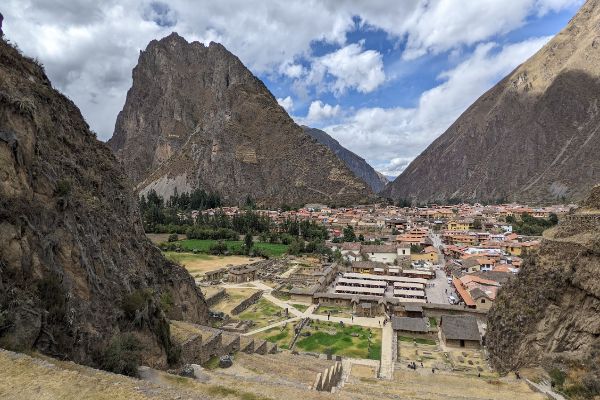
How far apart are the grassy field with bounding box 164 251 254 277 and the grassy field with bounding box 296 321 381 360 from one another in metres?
25.2

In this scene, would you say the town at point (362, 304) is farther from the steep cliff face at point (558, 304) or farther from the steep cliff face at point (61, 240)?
the steep cliff face at point (61, 240)

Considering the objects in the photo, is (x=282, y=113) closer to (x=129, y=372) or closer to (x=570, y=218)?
(x=570, y=218)

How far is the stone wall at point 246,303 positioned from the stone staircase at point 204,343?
14.8 m

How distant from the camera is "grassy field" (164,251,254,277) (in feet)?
193

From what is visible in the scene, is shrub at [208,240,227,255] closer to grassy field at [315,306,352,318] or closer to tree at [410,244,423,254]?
grassy field at [315,306,352,318]

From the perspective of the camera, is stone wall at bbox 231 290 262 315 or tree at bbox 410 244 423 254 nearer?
stone wall at bbox 231 290 262 315

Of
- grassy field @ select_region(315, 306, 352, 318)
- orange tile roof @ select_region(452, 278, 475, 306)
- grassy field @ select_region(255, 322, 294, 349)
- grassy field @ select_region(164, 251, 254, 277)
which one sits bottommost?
grassy field @ select_region(255, 322, 294, 349)

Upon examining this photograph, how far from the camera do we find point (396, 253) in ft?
215

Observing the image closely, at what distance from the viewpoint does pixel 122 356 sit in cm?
1413

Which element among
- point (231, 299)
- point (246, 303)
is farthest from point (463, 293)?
point (231, 299)

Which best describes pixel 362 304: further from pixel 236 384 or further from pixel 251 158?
pixel 251 158

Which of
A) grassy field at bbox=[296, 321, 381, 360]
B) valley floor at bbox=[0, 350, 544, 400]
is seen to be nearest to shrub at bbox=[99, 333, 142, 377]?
valley floor at bbox=[0, 350, 544, 400]

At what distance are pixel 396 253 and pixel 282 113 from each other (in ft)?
386

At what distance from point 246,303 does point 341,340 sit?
13.6 m
